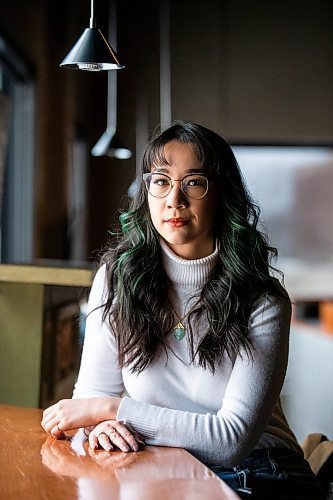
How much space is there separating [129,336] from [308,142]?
7464 mm

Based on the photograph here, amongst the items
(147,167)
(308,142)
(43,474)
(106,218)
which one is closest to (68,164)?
(106,218)

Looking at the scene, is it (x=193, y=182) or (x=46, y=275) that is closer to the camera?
(x=193, y=182)

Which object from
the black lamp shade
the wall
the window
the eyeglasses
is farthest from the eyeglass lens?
the wall

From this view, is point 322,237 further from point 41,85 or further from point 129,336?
point 129,336

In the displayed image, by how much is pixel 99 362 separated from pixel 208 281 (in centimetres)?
31

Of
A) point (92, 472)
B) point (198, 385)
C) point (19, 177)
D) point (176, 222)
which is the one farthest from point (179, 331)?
point (19, 177)

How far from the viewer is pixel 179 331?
7.30 ft

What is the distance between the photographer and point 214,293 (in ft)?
7.32

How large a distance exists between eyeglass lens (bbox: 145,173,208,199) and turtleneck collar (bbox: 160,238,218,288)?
0.52 feet

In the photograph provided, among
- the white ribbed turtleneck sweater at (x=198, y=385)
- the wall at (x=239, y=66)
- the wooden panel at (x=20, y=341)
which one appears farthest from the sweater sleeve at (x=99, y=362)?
the wall at (x=239, y=66)

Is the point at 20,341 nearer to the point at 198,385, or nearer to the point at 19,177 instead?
the point at 198,385

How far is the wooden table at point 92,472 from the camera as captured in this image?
158 centimetres

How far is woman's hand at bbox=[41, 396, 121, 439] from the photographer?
6.66ft

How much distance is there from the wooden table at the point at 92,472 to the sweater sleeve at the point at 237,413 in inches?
2.1
